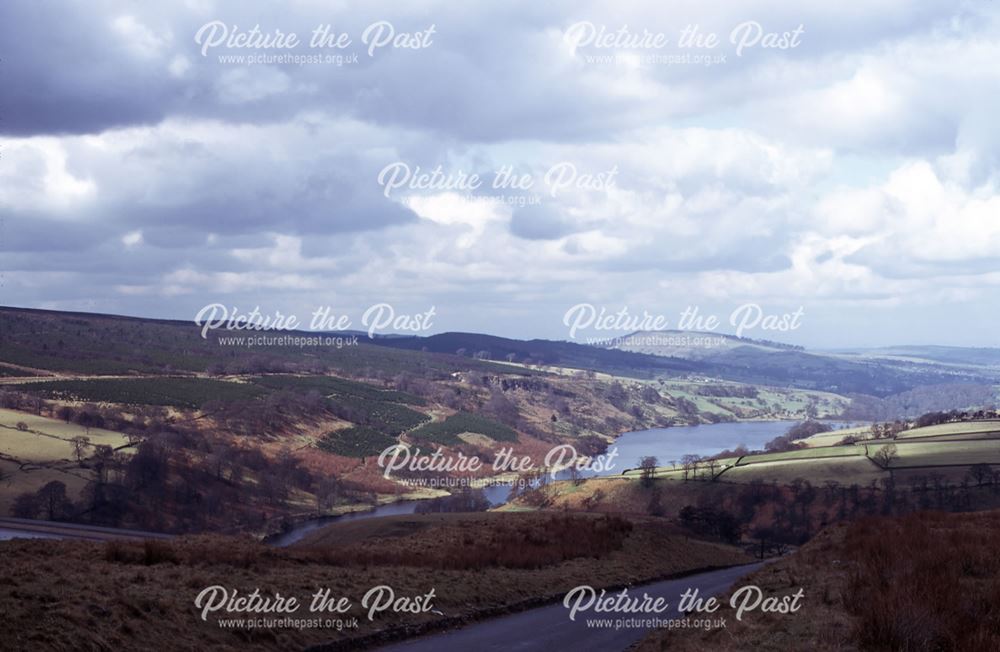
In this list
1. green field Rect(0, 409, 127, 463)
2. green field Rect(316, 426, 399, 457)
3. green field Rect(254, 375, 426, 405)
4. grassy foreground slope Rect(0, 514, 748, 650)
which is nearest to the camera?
grassy foreground slope Rect(0, 514, 748, 650)

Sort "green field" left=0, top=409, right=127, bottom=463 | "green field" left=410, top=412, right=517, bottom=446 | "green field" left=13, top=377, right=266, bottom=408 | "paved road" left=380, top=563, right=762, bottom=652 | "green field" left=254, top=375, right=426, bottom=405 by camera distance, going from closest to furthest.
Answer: "paved road" left=380, top=563, right=762, bottom=652 → "green field" left=0, top=409, right=127, bottom=463 → "green field" left=13, top=377, right=266, bottom=408 → "green field" left=410, top=412, right=517, bottom=446 → "green field" left=254, top=375, right=426, bottom=405

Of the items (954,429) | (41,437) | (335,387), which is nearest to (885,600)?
(41,437)

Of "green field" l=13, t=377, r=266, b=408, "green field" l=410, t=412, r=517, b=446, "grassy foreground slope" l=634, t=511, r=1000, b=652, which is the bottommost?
"green field" l=410, t=412, r=517, b=446

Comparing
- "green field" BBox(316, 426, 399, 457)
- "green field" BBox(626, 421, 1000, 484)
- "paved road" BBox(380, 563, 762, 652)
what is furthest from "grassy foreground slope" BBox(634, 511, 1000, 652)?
"green field" BBox(316, 426, 399, 457)

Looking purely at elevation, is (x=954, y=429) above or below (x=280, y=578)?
below

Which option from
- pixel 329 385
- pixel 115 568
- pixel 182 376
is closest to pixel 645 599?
pixel 115 568

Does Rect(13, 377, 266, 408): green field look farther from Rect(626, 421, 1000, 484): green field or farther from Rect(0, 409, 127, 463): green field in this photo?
Rect(626, 421, 1000, 484): green field

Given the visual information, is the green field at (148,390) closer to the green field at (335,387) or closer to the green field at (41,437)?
the green field at (335,387)

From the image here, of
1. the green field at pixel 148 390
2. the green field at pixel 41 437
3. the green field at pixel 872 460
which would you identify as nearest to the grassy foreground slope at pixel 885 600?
the green field at pixel 872 460

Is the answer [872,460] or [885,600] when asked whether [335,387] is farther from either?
[885,600]
